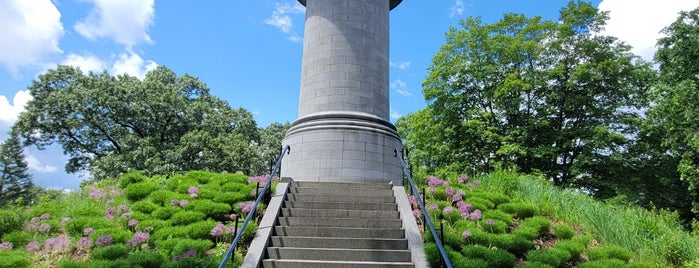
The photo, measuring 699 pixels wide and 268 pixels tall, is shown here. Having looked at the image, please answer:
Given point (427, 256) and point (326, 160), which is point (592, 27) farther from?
point (427, 256)

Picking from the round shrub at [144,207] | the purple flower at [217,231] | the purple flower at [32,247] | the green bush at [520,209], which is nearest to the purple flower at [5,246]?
the purple flower at [32,247]

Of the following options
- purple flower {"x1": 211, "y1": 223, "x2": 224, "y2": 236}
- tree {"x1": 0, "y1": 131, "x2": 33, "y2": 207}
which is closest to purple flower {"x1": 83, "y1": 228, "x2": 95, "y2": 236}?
purple flower {"x1": 211, "y1": 223, "x2": 224, "y2": 236}

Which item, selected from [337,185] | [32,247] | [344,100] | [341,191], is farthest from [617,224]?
[32,247]

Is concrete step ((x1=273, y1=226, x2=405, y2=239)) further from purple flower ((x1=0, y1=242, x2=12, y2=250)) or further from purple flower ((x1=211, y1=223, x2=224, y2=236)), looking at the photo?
purple flower ((x1=0, y1=242, x2=12, y2=250))

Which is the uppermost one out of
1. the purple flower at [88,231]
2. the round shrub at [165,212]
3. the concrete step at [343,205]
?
the concrete step at [343,205]

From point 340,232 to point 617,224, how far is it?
16.0ft

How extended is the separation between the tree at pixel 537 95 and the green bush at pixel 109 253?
14404mm

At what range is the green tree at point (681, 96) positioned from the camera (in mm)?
14094

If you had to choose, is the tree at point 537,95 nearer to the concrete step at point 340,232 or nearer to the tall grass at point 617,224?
the tall grass at point 617,224

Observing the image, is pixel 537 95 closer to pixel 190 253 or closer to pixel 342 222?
pixel 342 222

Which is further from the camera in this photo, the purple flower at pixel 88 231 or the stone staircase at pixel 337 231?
the purple flower at pixel 88 231

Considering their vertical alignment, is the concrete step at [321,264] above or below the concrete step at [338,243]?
below

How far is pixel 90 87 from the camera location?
24844mm

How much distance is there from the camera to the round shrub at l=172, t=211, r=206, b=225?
7.41m
